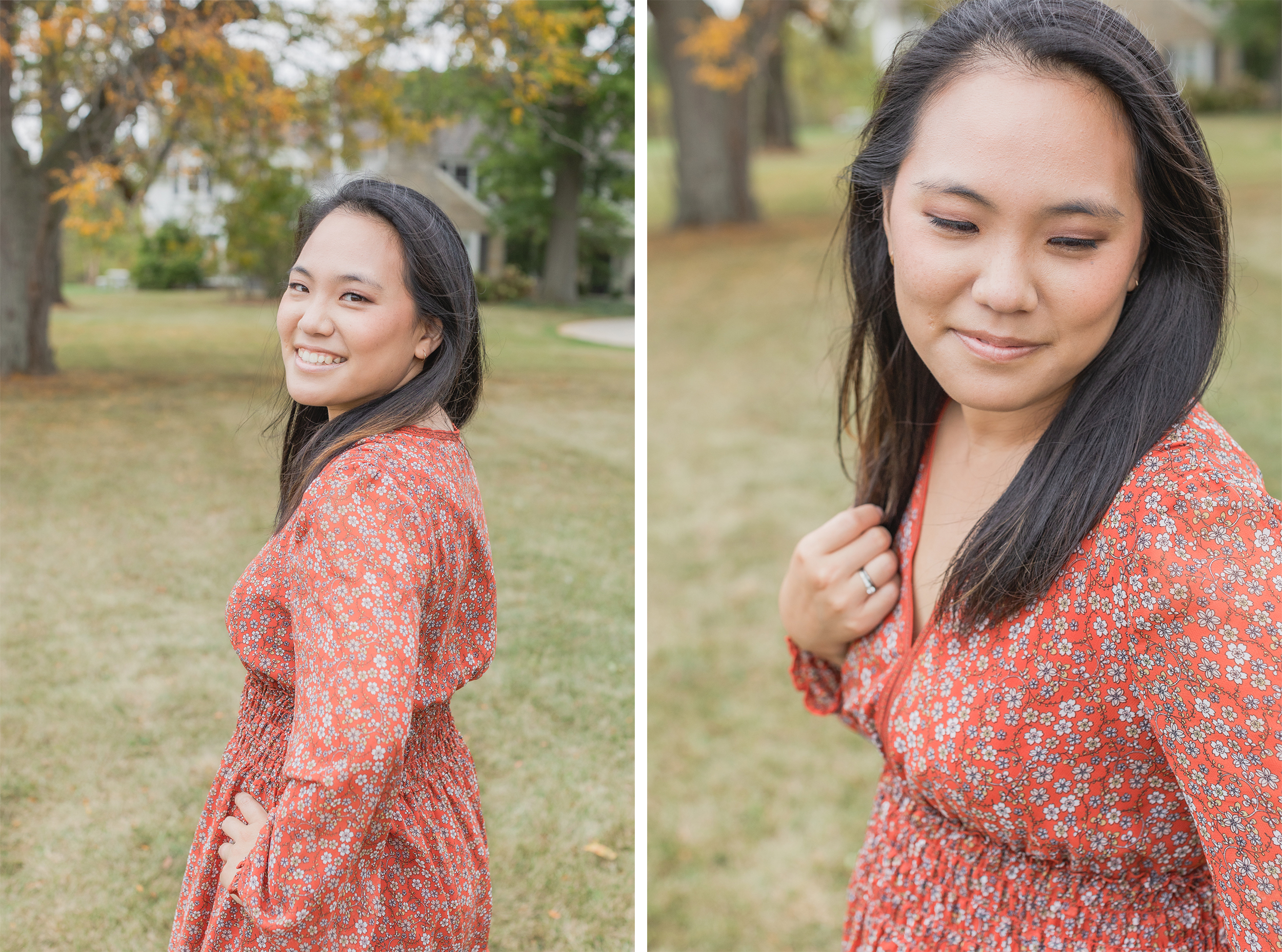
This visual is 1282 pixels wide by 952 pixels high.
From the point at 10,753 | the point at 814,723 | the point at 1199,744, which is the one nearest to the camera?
the point at 1199,744

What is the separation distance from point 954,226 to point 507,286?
5045 mm

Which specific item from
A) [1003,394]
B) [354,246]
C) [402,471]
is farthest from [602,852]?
[1003,394]

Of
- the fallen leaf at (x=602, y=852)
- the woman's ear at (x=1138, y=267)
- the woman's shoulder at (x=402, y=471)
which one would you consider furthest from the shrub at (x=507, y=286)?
the woman's ear at (x=1138, y=267)

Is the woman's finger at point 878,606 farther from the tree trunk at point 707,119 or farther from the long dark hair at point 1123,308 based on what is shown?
the tree trunk at point 707,119

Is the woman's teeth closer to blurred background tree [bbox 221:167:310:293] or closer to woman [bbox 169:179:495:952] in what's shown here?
woman [bbox 169:179:495:952]

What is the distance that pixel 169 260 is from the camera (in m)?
7.55

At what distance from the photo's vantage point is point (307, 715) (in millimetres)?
1397

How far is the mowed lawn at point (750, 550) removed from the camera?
156 inches

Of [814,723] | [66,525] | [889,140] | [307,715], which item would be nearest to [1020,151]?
[889,140]

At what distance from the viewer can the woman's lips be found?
52.6 inches

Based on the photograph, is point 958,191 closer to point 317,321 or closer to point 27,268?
point 317,321

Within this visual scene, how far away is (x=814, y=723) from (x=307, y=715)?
3.85 m

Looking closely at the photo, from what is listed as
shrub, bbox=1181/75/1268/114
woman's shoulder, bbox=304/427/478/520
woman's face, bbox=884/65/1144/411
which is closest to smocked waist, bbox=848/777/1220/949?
woman's face, bbox=884/65/1144/411

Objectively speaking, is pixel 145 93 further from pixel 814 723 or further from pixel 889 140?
pixel 889 140
